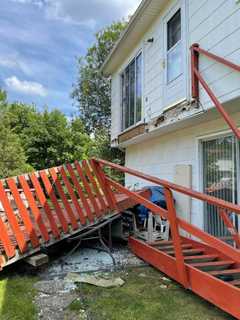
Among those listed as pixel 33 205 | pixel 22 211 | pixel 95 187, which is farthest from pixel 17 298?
Answer: pixel 95 187

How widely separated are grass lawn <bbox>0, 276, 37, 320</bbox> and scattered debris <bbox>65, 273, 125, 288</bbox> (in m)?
0.50

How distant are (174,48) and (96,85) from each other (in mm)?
14384

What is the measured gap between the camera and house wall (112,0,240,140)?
12.9 ft

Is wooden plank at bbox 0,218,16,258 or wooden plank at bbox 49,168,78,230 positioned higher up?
wooden plank at bbox 49,168,78,230

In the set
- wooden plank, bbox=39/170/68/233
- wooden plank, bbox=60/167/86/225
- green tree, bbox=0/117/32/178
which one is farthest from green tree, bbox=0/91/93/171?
wooden plank, bbox=39/170/68/233

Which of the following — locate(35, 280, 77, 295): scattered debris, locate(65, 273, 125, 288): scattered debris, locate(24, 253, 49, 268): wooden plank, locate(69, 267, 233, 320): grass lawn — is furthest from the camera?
locate(24, 253, 49, 268): wooden plank

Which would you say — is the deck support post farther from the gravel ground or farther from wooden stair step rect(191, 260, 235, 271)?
the gravel ground

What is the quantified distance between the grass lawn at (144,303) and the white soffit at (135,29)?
17.2ft

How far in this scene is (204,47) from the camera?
4559 mm

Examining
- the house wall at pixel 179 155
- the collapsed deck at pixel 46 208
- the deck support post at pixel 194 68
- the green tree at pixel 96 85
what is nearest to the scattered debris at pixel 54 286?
the collapsed deck at pixel 46 208

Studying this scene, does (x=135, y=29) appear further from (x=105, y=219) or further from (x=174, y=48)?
(x=105, y=219)

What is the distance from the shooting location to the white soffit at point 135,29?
19.8 ft

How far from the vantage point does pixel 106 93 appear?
1966 centimetres

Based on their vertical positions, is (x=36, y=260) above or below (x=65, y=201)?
below
